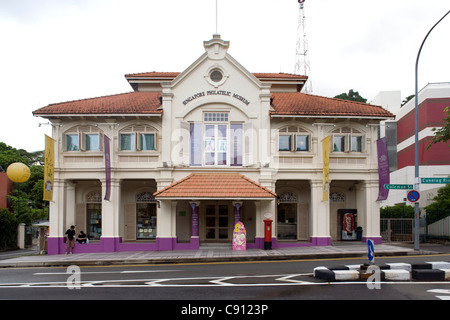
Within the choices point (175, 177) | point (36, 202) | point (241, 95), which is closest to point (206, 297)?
point (175, 177)

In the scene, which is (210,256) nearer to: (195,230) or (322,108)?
(195,230)

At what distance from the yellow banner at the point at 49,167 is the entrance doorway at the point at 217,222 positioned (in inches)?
313

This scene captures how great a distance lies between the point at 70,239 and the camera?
2219 centimetres

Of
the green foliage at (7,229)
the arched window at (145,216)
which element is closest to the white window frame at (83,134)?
the arched window at (145,216)

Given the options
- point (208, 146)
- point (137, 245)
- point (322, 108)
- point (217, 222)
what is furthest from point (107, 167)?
point (322, 108)

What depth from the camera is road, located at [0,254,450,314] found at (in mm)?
9969

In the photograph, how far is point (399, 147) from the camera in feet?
149

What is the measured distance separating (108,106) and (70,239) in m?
6.95

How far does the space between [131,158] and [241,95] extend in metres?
6.51

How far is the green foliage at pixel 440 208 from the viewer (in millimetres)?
24859

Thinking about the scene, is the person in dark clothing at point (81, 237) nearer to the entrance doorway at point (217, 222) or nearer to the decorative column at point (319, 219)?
the entrance doorway at point (217, 222)

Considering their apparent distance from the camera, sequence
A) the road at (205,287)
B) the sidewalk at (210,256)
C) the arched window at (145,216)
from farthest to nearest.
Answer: the arched window at (145,216)
the sidewalk at (210,256)
the road at (205,287)

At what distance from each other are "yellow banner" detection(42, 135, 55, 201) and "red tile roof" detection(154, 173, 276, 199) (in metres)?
5.07
